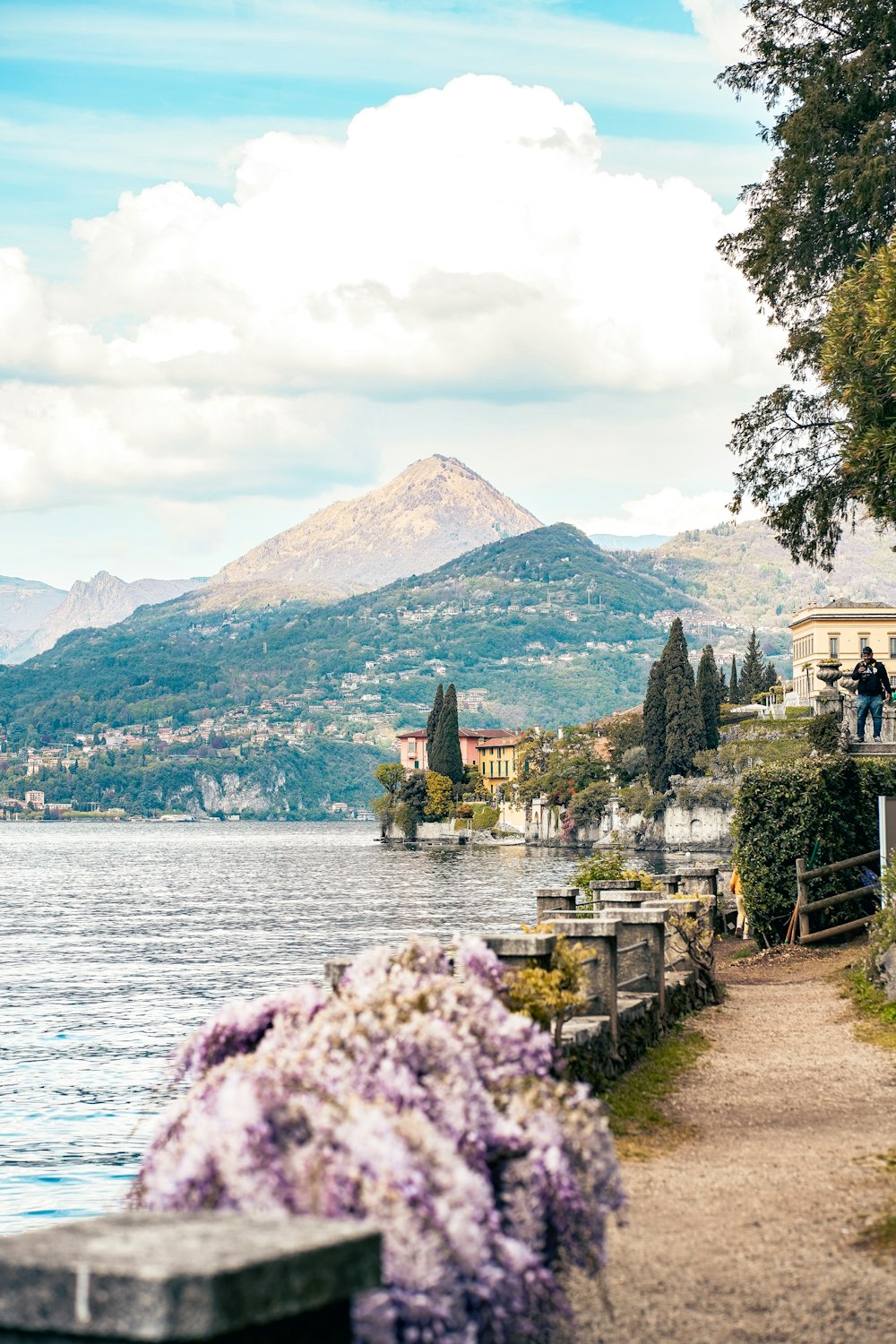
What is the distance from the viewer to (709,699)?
12962 centimetres

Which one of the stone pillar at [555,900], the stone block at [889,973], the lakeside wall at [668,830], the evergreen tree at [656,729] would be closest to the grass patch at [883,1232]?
the stone pillar at [555,900]

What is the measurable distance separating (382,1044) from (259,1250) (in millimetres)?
1960

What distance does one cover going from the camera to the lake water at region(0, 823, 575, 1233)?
63.1 feet

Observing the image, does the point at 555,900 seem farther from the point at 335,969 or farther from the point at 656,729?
the point at 656,729

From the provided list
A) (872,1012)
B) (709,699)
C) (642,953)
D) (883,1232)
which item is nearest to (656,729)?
(709,699)

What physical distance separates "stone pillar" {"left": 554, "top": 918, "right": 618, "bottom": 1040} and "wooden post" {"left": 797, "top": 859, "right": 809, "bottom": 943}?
13.4 meters

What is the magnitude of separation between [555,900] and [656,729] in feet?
393

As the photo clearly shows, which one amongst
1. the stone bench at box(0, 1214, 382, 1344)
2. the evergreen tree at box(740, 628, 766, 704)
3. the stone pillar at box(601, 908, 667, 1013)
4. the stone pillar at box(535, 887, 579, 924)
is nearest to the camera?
the stone bench at box(0, 1214, 382, 1344)

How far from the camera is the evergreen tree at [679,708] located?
12388cm

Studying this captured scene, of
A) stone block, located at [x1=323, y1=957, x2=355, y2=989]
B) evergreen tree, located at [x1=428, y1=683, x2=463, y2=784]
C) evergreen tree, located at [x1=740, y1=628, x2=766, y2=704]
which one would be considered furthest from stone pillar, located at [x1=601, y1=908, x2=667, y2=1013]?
evergreen tree, located at [x1=428, y1=683, x2=463, y2=784]

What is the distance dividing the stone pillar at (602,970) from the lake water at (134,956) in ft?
11.8

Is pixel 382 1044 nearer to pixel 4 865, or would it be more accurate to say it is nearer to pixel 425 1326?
pixel 425 1326

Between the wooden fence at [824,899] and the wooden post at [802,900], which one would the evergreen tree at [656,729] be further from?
the wooden post at [802,900]

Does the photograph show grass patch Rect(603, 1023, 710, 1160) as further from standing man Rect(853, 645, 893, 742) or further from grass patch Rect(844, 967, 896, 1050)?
standing man Rect(853, 645, 893, 742)
